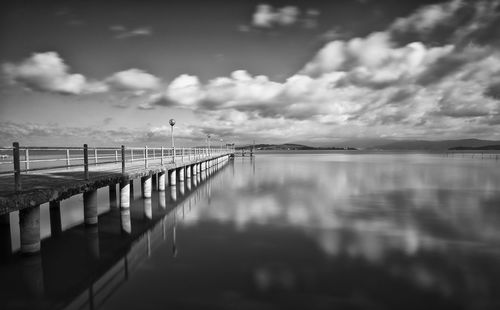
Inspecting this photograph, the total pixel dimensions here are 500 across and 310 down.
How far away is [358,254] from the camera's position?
916 cm

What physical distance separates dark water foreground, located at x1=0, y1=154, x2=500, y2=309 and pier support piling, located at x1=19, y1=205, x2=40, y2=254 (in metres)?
0.36

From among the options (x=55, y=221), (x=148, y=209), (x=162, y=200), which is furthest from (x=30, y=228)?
(x=162, y=200)

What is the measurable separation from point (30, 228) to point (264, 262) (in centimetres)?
603

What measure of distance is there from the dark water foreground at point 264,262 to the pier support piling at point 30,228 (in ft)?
1.16

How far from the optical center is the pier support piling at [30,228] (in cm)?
765

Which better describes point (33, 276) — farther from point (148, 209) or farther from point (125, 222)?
point (148, 209)

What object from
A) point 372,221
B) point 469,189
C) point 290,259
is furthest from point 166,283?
point 469,189

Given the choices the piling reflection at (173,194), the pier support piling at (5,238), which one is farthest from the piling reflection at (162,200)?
the pier support piling at (5,238)

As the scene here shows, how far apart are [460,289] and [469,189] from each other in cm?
2194

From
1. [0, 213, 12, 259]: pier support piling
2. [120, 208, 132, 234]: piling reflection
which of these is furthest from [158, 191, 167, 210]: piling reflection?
[0, 213, 12, 259]: pier support piling

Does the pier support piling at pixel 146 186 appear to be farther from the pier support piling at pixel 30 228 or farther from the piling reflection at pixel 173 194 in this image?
the pier support piling at pixel 30 228

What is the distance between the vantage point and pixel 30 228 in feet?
25.7

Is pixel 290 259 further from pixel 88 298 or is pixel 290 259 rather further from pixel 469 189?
pixel 469 189

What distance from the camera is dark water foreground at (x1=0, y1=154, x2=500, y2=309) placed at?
6488 mm
